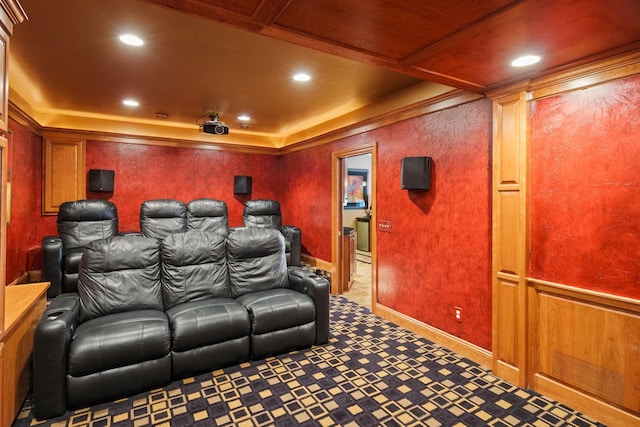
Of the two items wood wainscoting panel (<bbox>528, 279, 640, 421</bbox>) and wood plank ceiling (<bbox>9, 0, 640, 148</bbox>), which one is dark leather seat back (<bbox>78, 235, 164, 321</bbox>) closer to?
wood plank ceiling (<bbox>9, 0, 640, 148</bbox>)

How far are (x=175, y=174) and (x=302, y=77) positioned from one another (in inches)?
138

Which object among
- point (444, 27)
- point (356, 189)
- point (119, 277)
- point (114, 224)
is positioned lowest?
point (119, 277)

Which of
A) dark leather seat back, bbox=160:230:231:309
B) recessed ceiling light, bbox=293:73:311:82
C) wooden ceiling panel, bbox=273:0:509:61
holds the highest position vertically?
recessed ceiling light, bbox=293:73:311:82

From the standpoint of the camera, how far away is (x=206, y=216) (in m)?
5.60

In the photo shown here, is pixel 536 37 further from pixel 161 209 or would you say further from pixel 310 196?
pixel 161 209

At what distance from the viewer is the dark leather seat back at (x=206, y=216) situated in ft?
18.1

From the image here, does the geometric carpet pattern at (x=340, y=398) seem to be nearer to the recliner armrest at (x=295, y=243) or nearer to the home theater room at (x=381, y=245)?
the home theater room at (x=381, y=245)

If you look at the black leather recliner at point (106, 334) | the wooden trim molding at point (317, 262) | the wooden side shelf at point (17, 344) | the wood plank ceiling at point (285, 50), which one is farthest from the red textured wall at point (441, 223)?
the wooden side shelf at point (17, 344)

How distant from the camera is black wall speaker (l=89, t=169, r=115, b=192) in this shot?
17.1 feet

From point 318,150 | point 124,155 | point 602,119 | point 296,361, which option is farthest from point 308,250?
point 602,119

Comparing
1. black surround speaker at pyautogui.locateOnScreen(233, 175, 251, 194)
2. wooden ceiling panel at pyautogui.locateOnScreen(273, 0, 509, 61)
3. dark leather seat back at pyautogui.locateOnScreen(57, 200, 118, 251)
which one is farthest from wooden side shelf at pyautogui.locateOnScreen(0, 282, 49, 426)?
black surround speaker at pyautogui.locateOnScreen(233, 175, 251, 194)

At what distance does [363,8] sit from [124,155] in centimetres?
522

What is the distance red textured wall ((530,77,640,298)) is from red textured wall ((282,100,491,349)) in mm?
441

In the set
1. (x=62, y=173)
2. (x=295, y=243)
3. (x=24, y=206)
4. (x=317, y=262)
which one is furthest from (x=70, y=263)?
(x=317, y=262)
